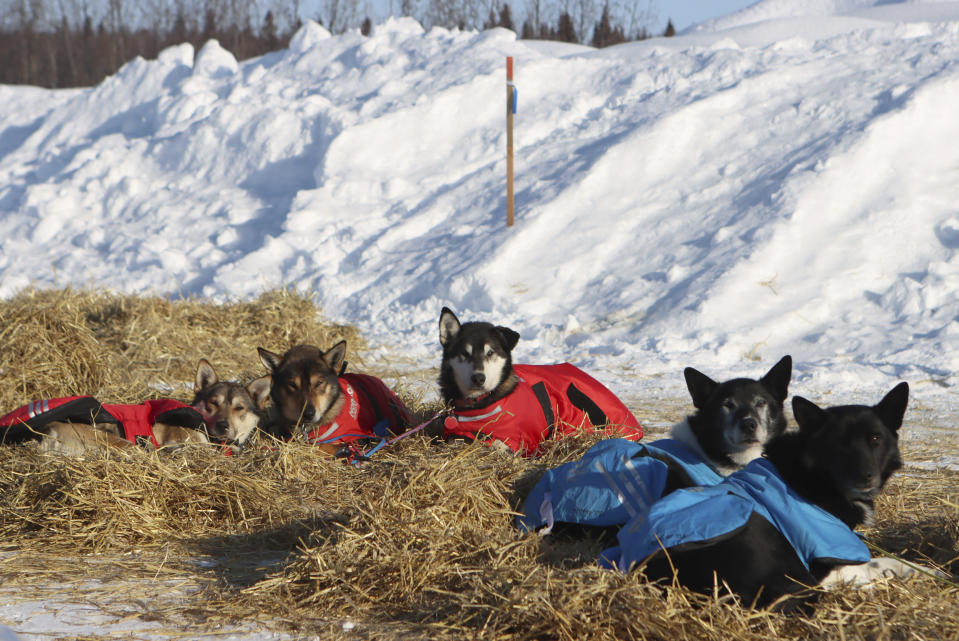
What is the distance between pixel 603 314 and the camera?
10953 mm

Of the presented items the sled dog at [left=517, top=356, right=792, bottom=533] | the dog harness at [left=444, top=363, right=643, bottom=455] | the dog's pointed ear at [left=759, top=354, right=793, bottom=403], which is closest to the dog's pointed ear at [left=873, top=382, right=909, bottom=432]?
the sled dog at [left=517, top=356, right=792, bottom=533]

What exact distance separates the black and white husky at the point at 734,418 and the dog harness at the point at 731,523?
999 mm

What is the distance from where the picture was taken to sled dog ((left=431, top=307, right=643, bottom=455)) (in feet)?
17.7

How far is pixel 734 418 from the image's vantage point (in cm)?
442

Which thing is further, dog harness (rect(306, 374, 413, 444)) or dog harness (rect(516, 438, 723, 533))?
dog harness (rect(306, 374, 413, 444))

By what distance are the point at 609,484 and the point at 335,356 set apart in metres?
2.83

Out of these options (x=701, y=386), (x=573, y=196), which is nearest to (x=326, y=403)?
(x=701, y=386)

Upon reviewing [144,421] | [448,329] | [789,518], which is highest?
[789,518]

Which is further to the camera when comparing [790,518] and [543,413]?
[543,413]

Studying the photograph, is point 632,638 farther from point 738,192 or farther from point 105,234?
point 105,234

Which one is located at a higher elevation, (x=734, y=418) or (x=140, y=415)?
(x=734, y=418)

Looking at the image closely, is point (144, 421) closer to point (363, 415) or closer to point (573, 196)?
point (363, 415)

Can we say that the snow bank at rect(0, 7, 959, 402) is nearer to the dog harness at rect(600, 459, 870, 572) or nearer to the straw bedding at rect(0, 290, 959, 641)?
the straw bedding at rect(0, 290, 959, 641)

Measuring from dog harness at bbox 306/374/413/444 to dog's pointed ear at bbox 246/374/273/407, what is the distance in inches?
22.2
